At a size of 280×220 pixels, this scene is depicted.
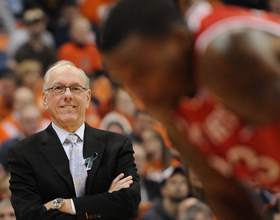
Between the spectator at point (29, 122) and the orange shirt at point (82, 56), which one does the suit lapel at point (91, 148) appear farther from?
the orange shirt at point (82, 56)

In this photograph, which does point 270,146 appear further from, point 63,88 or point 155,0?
point 63,88

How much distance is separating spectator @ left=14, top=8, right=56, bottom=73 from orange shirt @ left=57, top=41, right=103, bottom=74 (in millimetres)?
191

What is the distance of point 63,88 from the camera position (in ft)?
→ 7.14

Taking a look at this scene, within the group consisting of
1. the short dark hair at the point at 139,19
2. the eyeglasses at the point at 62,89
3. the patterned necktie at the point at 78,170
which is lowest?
the patterned necktie at the point at 78,170

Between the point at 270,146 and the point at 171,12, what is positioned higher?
the point at 171,12

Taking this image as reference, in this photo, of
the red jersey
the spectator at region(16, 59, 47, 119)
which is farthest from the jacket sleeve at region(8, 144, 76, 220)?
the spectator at region(16, 59, 47, 119)

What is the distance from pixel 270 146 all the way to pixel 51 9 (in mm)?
5499

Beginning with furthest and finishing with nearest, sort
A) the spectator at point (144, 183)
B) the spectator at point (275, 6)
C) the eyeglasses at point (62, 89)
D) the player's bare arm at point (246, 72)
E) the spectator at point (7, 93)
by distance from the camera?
the spectator at point (7, 93), the spectator at point (275, 6), the spectator at point (144, 183), the eyeglasses at point (62, 89), the player's bare arm at point (246, 72)

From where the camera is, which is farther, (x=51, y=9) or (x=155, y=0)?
(x=51, y=9)

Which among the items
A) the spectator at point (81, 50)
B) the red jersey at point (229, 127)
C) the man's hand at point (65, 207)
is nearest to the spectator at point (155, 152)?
the spectator at point (81, 50)

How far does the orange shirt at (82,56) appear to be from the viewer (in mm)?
5734

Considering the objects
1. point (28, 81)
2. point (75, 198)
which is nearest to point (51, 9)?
point (28, 81)

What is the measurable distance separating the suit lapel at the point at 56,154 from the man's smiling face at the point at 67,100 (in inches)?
3.1

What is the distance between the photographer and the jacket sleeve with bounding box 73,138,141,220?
6.57ft
